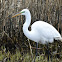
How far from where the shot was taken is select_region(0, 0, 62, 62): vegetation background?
117 inches

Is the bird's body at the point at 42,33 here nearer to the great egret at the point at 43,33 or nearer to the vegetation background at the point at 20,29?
the great egret at the point at 43,33

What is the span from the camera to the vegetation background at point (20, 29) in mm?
2974

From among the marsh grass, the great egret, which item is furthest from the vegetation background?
the great egret

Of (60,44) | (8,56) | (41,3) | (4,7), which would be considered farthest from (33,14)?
(8,56)

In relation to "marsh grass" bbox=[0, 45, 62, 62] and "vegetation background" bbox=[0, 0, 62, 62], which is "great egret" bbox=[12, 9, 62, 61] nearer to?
"vegetation background" bbox=[0, 0, 62, 62]

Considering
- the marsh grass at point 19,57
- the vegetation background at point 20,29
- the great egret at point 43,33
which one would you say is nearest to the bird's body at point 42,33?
the great egret at point 43,33

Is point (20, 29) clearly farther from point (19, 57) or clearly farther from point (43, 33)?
point (19, 57)

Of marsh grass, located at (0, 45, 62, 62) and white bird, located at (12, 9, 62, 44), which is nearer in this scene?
marsh grass, located at (0, 45, 62, 62)

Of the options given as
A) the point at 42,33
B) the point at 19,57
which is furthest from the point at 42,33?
the point at 19,57

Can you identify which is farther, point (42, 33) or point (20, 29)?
point (20, 29)

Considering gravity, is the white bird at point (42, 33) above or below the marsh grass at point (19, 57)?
above

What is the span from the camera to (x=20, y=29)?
347 cm

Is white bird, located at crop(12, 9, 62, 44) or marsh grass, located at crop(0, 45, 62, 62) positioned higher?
white bird, located at crop(12, 9, 62, 44)

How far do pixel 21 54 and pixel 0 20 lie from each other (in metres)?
0.83
